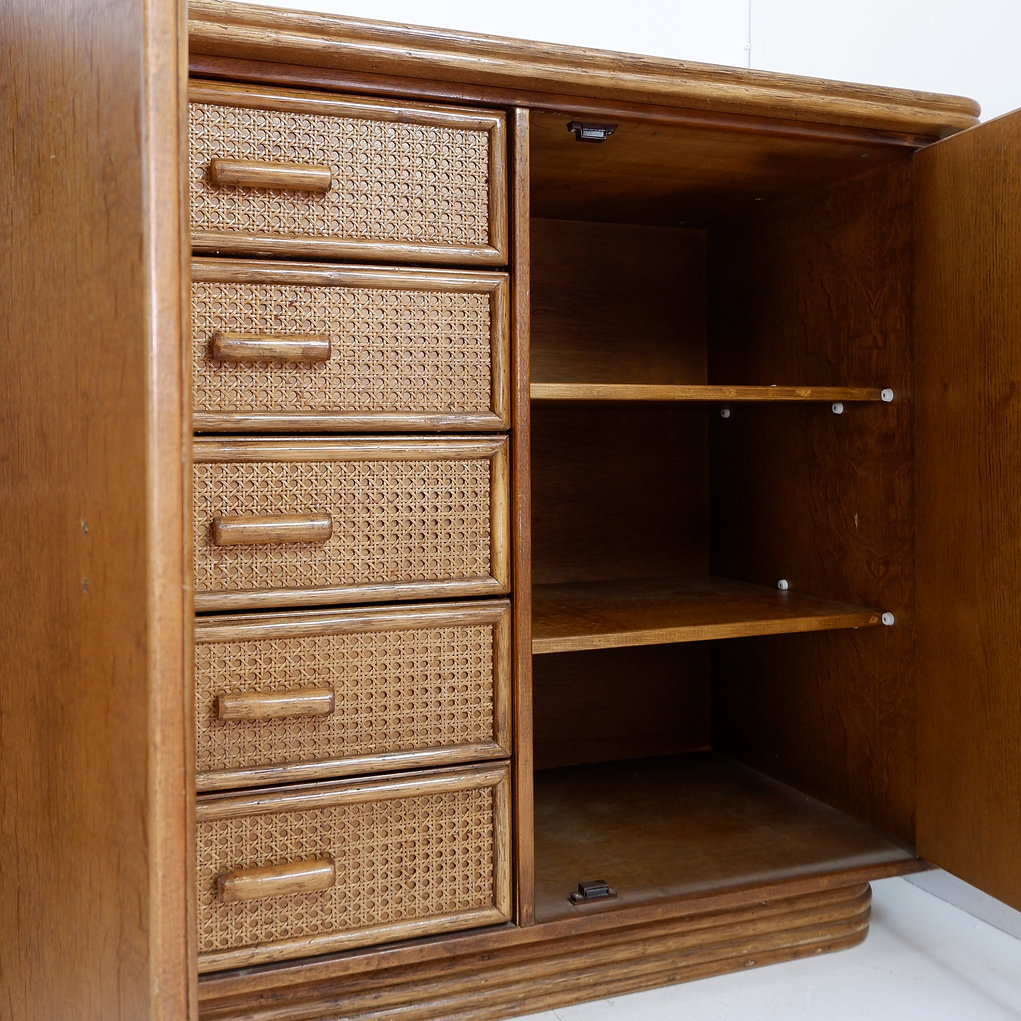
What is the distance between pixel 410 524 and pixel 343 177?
385mm

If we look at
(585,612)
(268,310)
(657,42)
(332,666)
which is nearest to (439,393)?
(268,310)

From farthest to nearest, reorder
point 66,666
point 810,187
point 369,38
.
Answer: point 810,187 → point 369,38 → point 66,666

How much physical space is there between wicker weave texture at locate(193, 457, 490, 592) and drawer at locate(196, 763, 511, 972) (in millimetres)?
229

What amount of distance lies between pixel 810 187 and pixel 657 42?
46 centimetres

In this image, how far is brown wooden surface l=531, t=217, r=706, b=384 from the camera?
1.76m

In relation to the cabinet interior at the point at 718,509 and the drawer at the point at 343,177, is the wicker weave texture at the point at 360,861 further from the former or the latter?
the drawer at the point at 343,177

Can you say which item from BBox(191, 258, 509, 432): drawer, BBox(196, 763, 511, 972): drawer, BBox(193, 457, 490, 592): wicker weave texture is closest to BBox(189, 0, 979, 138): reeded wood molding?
BBox(191, 258, 509, 432): drawer

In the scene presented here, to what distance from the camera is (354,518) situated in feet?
3.62

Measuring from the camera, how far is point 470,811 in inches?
45.3

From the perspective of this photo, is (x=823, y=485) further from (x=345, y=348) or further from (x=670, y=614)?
(x=345, y=348)

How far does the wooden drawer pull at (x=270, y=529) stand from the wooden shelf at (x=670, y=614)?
0.29 meters

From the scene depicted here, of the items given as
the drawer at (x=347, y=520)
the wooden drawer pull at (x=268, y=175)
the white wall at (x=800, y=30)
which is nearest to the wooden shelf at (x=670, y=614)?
the drawer at (x=347, y=520)

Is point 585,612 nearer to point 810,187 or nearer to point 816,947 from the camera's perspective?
point 816,947

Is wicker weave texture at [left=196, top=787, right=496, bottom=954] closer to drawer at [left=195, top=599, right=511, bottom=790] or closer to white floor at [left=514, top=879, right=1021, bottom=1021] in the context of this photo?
drawer at [left=195, top=599, right=511, bottom=790]
